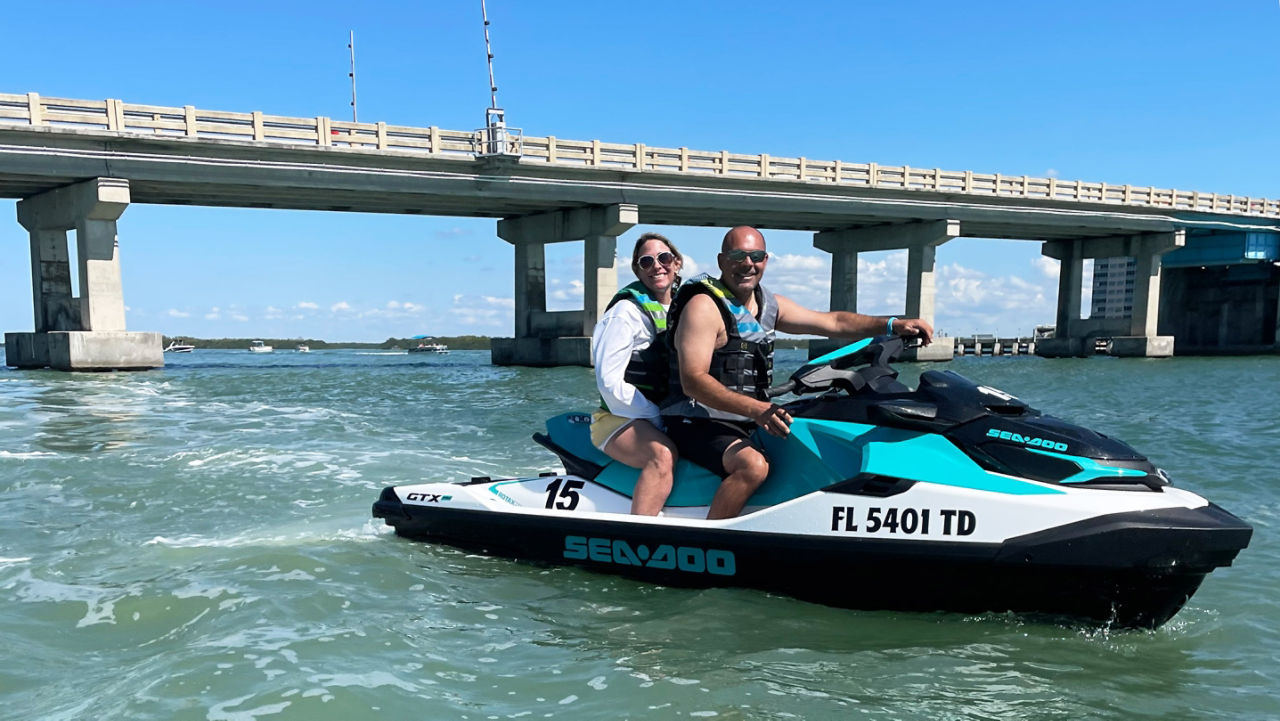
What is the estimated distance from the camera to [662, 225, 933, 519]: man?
424 centimetres

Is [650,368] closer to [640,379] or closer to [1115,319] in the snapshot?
[640,379]

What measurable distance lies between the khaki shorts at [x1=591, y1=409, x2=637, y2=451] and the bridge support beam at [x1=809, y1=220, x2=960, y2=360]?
39.0 m

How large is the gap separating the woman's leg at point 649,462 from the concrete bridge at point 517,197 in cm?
2840

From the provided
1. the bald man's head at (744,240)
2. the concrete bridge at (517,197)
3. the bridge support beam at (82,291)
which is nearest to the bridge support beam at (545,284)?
the concrete bridge at (517,197)

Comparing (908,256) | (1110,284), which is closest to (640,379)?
(908,256)

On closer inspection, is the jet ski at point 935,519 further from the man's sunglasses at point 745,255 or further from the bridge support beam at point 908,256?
the bridge support beam at point 908,256

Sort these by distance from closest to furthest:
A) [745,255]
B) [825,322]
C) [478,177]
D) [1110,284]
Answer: [745,255], [825,322], [478,177], [1110,284]

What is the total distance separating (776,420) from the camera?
388cm

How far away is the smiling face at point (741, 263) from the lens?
4.32m

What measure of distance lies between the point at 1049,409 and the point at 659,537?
13075 mm

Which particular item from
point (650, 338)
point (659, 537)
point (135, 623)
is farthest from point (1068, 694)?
point (135, 623)

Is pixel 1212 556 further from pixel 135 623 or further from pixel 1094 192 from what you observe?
pixel 1094 192

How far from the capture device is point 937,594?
159 inches

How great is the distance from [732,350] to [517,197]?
30.6 metres
